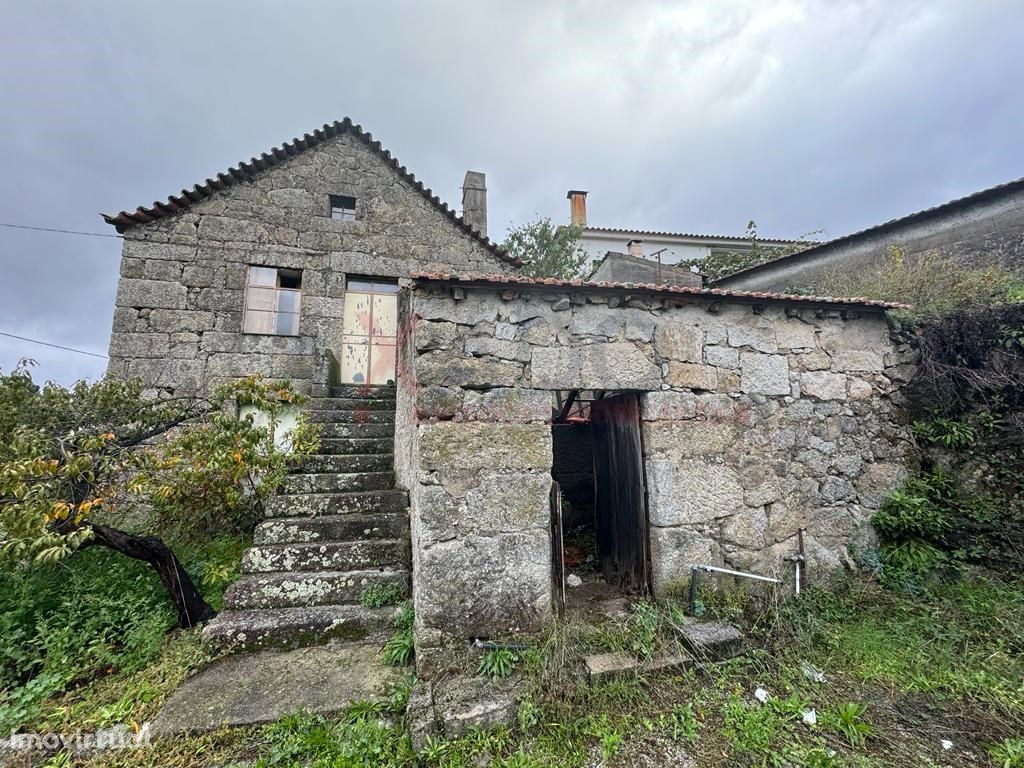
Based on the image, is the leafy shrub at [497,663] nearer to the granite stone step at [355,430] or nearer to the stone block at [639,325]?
the stone block at [639,325]

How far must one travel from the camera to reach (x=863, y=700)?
2.56 metres

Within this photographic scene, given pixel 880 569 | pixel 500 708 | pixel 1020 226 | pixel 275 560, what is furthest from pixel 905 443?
pixel 275 560

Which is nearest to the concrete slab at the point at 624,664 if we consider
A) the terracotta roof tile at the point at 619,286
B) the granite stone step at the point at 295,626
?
the granite stone step at the point at 295,626

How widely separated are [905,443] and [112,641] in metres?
6.95

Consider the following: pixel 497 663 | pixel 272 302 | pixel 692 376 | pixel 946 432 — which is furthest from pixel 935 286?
pixel 272 302

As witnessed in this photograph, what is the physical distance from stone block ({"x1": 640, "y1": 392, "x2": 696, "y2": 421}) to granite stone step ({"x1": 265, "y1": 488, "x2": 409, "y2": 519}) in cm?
232

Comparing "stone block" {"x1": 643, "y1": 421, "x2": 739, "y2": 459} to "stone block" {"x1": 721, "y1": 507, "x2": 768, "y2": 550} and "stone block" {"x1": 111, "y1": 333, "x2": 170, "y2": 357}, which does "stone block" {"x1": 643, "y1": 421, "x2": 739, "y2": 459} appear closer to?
"stone block" {"x1": 721, "y1": 507, "x2": 768, "y2": 550}

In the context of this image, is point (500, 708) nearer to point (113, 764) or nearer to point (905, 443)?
point (113, 764)

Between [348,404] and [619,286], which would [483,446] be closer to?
[619,286]

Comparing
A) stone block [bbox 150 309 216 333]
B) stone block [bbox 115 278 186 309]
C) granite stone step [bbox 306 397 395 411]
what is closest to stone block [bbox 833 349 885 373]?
granite stone step [bbox 306 397 395 411]

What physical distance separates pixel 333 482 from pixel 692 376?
11.7 ft

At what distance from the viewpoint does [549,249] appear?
12.0 meters

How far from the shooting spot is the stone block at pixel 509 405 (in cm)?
306

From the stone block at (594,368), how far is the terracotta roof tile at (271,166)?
15.9 feet
